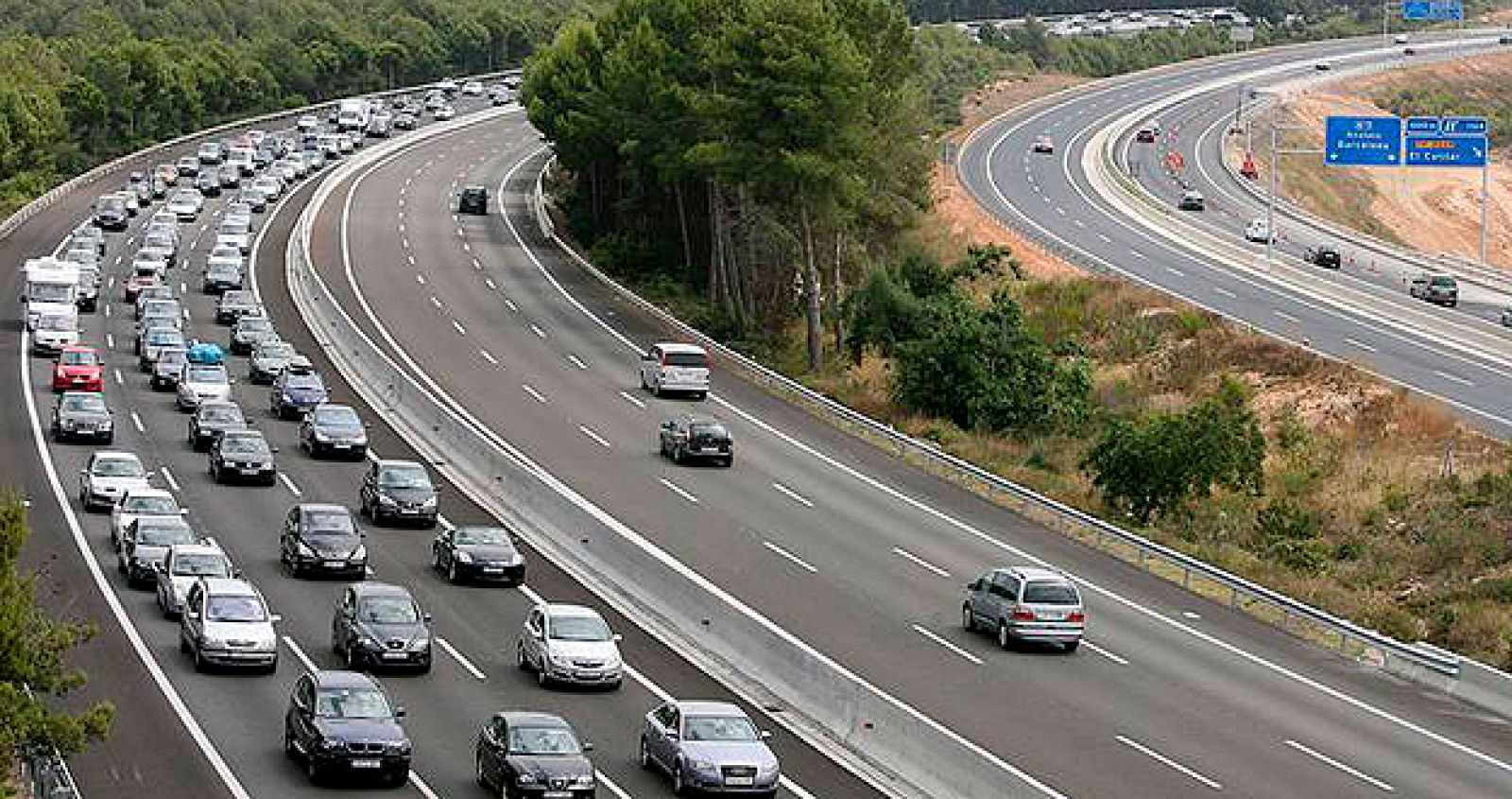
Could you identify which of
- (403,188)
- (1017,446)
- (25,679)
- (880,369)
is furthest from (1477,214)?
(25,679)

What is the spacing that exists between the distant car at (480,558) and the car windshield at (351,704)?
14.4m

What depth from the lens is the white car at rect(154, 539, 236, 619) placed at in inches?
1839

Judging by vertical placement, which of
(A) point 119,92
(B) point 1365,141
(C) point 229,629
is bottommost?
(A) point 119,92

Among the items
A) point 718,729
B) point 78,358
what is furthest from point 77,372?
point 718,729

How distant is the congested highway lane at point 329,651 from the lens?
125 ft

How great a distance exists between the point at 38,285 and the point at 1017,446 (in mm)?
34104

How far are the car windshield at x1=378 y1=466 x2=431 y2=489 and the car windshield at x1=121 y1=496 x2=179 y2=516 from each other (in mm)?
5963

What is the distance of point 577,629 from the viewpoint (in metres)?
43.9

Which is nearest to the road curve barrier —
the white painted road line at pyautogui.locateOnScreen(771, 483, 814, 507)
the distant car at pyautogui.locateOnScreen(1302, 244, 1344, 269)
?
the white painted road line at pyautogui.locateOnScreen(771, 483, 814, 507)

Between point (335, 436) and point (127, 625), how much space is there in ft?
61.6

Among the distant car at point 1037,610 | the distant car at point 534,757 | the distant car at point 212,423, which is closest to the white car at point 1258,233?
the distant car at point 212,423

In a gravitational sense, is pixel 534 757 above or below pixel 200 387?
above

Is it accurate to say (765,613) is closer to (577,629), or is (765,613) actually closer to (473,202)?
(577,629)

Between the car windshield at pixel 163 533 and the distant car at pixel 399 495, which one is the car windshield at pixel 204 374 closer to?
the distant car at pixel 399 495
